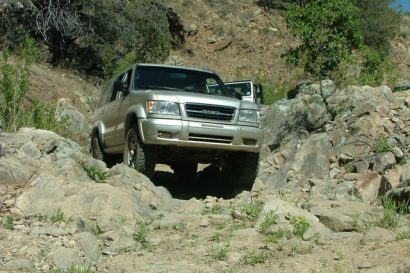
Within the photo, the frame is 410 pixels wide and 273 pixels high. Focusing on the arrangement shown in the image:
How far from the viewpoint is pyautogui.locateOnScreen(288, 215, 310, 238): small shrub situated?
20.0ft

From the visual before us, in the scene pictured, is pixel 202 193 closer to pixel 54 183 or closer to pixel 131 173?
pixel 131 173

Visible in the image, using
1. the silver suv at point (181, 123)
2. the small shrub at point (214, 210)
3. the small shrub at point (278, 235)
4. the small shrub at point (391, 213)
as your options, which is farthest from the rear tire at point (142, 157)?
the small shrub at point (391, 213)

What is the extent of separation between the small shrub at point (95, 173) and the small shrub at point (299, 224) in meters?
2.51

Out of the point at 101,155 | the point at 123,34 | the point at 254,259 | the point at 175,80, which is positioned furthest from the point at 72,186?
the point at 123,34

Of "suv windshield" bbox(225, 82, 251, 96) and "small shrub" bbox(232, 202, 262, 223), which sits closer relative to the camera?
"small shrub" bbox(232, 202, 262, 223)

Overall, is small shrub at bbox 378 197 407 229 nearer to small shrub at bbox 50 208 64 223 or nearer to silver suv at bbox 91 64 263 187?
silver suv at bbox 91 64 263 187

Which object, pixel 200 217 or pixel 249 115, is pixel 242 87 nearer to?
pixel 249 115

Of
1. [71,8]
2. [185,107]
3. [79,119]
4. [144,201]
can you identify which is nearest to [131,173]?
[144,201]

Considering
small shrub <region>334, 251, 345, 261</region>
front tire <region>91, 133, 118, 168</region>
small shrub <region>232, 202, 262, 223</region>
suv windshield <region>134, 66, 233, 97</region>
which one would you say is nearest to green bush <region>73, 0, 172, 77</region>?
front tire <region>91, 133, 118, 168</region>

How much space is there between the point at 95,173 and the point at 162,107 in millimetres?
1262

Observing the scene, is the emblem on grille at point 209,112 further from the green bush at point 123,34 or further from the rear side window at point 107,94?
the green bush at point 123,34

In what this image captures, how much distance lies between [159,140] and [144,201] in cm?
91

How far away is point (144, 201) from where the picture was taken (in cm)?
754

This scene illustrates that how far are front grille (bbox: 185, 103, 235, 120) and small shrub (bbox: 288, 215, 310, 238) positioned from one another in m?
2.37
